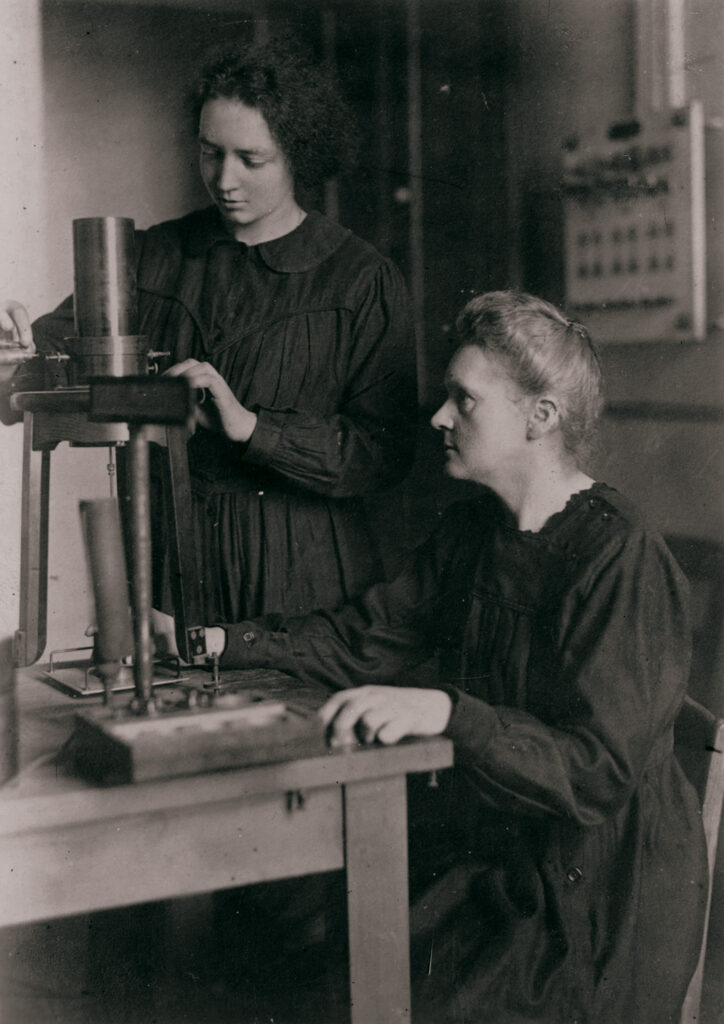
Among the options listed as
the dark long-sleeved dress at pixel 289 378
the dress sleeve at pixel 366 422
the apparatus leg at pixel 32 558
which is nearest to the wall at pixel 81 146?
the dark long-sleeved dress at pixel 289 378

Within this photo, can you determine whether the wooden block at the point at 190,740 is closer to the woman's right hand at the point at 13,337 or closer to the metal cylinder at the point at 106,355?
the metal cylinder at the point at 106,355

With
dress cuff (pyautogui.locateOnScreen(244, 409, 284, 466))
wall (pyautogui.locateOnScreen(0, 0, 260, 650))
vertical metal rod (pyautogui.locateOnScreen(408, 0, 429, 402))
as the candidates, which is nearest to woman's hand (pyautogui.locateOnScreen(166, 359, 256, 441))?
dress cuff (pyautogui.locateOnScreen(244, 409, 284, 466))

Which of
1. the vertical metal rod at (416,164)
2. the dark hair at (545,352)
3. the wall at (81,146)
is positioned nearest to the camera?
the dark hair at (545,352)

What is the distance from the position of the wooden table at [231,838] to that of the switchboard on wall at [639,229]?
3.77 ft

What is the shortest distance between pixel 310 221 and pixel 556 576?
0.94 m

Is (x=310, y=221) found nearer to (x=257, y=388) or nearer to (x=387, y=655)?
(x=257, y=388)

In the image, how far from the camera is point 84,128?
3.30 metres

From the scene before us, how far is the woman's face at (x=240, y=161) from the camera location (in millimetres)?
2098

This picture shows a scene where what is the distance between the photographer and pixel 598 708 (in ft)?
4.87

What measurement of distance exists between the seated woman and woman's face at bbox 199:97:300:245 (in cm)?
55

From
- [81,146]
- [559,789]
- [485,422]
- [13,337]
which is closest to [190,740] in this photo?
[559,789]

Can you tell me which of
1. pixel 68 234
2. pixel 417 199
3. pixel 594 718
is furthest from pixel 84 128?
pixel 594 718

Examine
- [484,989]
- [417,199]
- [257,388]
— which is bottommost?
[484,989]

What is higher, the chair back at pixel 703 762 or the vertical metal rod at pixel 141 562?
the vertical metal rod at pixel 141 562
